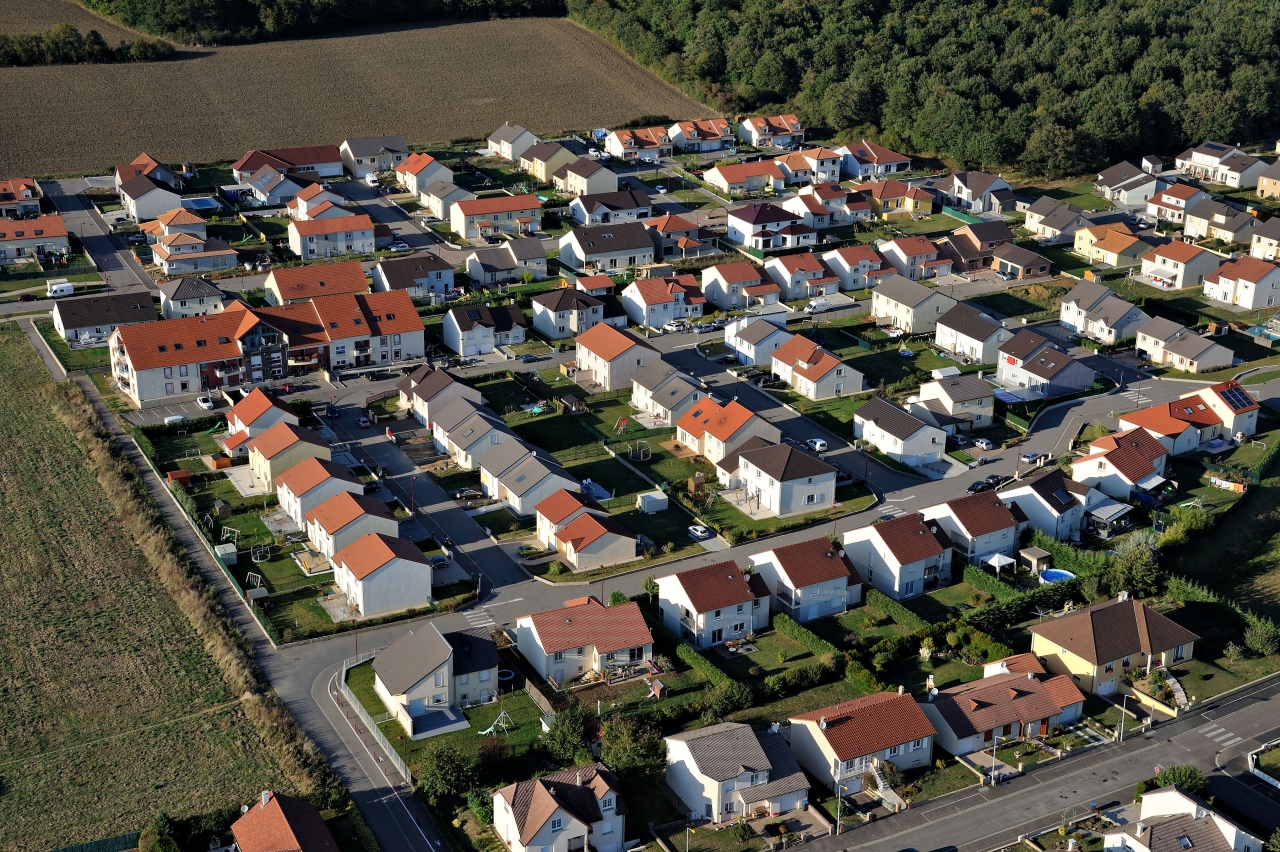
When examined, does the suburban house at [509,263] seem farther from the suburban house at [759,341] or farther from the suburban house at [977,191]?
the suburban house at [977,191]

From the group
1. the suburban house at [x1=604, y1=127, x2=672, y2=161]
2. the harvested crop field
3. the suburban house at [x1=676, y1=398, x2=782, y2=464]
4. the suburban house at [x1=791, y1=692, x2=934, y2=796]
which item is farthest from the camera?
the suburban house at [x1=604, y1=127, x2=672, y2=161]

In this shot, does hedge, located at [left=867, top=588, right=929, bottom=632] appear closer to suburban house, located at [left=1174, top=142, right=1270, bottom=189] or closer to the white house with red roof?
the white house with red roof

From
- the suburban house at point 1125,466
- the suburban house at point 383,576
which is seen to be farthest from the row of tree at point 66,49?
the suburban house at point 1125,466

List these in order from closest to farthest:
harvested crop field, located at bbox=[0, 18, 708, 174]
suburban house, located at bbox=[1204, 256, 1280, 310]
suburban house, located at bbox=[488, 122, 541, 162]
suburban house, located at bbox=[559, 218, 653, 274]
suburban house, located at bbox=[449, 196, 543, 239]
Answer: suburban house, located at bbox=[1204, 256, 1280, 310]
suburban house, located at bbox=[559, 218, 653, 274]
suburban house, located at bbox=[449, 196, 543, 239]
harvested crop field, located at bbox=[0, 18, 708, 174]
suburban house, located at bbox=[488, 122, 541, 162]

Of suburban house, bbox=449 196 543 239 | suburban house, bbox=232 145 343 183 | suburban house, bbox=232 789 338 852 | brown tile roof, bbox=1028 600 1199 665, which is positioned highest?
brown tile roof, bbox=1028 600 1199 665

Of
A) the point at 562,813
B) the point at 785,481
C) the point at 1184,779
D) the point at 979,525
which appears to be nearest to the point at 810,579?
the point at 785,481

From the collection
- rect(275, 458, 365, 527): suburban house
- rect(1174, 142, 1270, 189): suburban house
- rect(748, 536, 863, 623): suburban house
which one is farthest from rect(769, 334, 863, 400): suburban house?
rect(1174, 142, 1270, 189): suburban house
